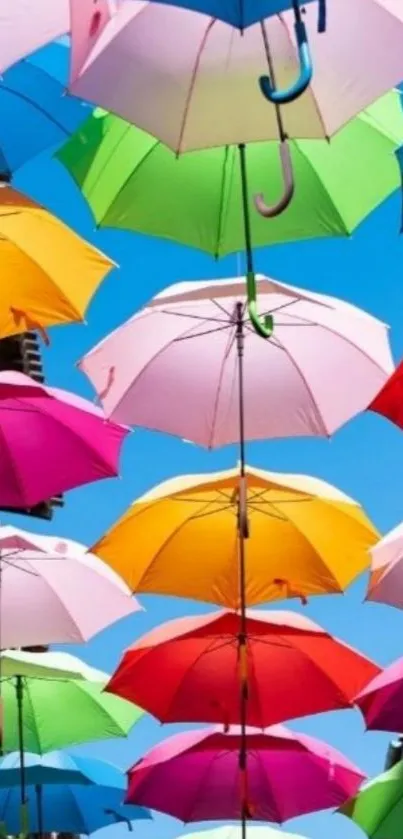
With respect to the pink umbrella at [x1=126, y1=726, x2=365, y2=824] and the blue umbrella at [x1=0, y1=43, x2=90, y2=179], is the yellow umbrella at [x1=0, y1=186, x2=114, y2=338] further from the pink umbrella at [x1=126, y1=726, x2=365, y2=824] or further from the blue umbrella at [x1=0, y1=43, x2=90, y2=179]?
the pink umbrella at [x1=126, y1=726, x2=365, y2=824]

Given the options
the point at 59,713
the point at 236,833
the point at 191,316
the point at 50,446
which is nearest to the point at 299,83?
the point at 50,446

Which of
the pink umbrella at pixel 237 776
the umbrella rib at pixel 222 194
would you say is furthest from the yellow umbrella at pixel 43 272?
the pink umbrella at pixel 237 776

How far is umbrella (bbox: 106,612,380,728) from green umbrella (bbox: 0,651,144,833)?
1.09 feet

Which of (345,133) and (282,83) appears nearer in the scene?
(282,83)

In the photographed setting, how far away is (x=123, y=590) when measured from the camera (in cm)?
955

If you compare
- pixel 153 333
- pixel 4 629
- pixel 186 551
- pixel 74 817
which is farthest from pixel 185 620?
pixel 74 817

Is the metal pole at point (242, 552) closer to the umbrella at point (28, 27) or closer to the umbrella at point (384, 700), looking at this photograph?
the umbrella at point (384, 700)

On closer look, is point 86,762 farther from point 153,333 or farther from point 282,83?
point 282,83

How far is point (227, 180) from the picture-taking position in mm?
7637

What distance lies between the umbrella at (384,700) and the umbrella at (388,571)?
16.5 inches

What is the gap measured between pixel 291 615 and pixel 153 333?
200 cm

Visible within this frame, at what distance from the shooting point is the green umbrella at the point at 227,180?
299 inches

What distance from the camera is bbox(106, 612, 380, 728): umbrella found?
377 inches

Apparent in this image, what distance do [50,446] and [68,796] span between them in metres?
4.32
